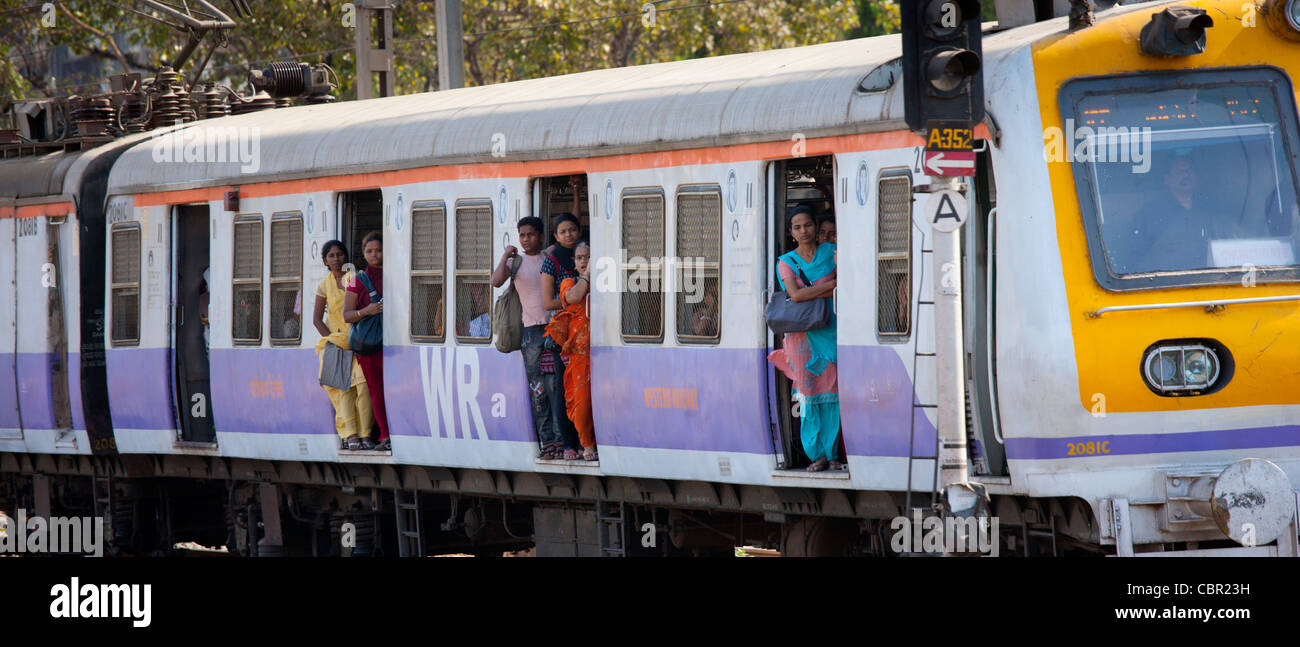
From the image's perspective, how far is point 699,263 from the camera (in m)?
10.7

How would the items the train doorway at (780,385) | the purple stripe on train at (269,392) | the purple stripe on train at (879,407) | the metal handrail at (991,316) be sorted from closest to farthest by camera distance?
1. the metal handrail at (991,316)
2. the purple stripe on train at (879,407)
3. the train doorway at (780,385)
4. the purple stripe on train at (269,392)

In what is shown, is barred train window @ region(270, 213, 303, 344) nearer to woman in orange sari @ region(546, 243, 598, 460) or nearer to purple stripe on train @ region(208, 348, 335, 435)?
purple stripe on train @ region(208, 348, 335, 435)

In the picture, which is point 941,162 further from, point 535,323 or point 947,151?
Answer: point 535,323

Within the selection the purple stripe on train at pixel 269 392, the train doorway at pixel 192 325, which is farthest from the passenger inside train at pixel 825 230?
the train doorway at pixel 192 325

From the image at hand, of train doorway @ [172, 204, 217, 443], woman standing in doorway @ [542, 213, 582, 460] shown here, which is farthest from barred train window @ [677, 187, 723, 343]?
train doorway @ [172, 204, 217, 443]

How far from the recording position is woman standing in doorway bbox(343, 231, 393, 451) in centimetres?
1314

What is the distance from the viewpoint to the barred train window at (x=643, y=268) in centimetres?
1097

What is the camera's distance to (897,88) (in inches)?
373

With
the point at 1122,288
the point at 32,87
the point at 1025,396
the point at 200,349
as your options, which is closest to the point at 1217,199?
the point at 1122,288

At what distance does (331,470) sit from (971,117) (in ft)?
23.1

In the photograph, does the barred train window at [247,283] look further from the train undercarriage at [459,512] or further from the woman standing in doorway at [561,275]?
the woman standing in doorway at [561,275]

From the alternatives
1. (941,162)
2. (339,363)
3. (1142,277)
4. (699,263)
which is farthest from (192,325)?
(1142,277)

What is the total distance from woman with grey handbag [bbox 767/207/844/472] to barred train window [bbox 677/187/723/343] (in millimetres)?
525

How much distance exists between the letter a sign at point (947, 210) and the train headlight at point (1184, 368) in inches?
50.7
